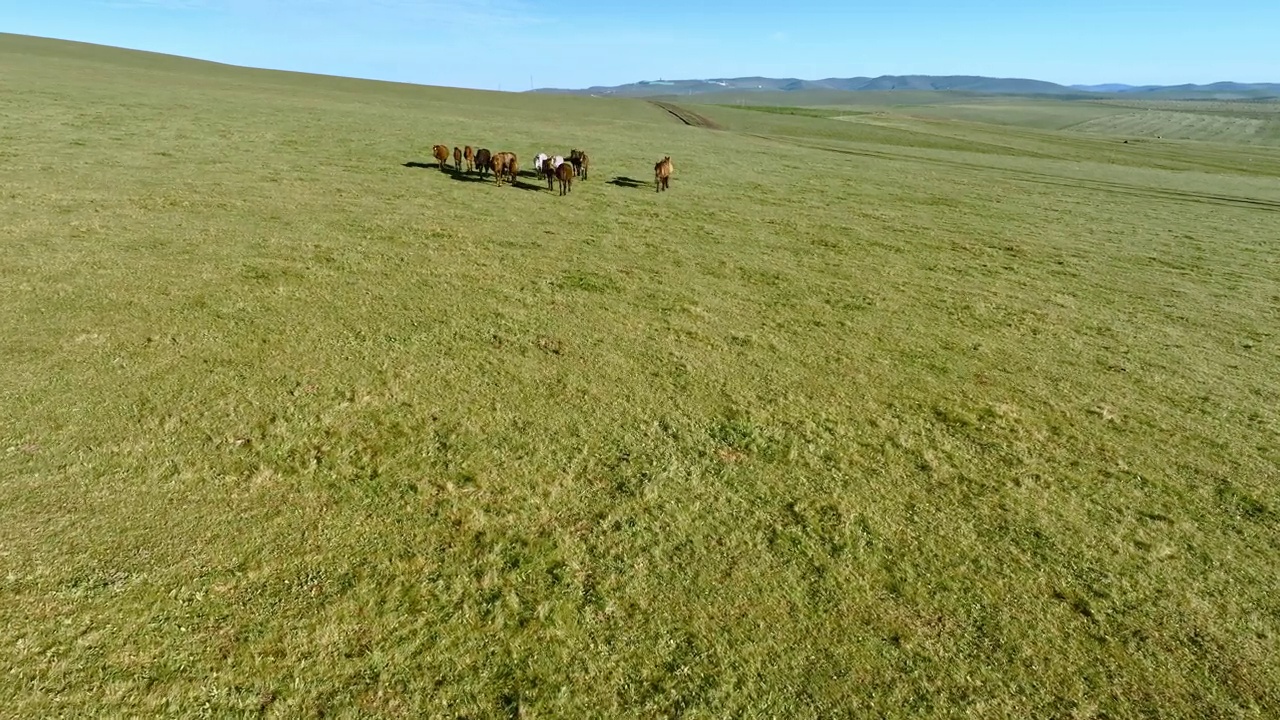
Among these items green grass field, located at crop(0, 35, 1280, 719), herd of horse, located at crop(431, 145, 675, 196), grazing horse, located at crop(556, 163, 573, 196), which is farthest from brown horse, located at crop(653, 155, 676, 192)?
green grass field, located at crop(0, 35, 1280, 719)

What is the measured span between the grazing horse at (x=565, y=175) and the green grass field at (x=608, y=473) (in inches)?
164

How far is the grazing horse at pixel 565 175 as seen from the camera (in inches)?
706

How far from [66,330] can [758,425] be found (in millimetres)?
8245

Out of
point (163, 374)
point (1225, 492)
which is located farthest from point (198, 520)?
point (1225, 492)

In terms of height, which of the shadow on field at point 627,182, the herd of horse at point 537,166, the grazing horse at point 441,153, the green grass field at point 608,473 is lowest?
the green grass field at point 608,473

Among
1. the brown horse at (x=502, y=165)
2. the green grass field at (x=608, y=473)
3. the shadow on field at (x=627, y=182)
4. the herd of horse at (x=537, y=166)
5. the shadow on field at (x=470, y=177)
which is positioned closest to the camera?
the green grass field at (x=608, y=473)

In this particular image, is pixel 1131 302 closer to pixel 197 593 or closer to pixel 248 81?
pixel 197 593

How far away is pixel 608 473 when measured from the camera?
5902 millimetres

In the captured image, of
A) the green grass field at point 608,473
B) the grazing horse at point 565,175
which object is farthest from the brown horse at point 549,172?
the green grass field at point 608,473

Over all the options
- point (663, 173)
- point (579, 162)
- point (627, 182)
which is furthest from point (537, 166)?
point (663, 173)

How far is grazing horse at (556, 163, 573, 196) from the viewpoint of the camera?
1792 cm

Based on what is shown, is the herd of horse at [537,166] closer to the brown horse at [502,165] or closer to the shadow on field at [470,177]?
the brown horse at [502,165]

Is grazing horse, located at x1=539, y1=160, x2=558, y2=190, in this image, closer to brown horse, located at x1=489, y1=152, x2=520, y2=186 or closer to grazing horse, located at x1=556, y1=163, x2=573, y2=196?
grazing horse, located at x1=556, y1=163, x2=573, y2=196

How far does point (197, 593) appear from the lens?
4.21 meters
